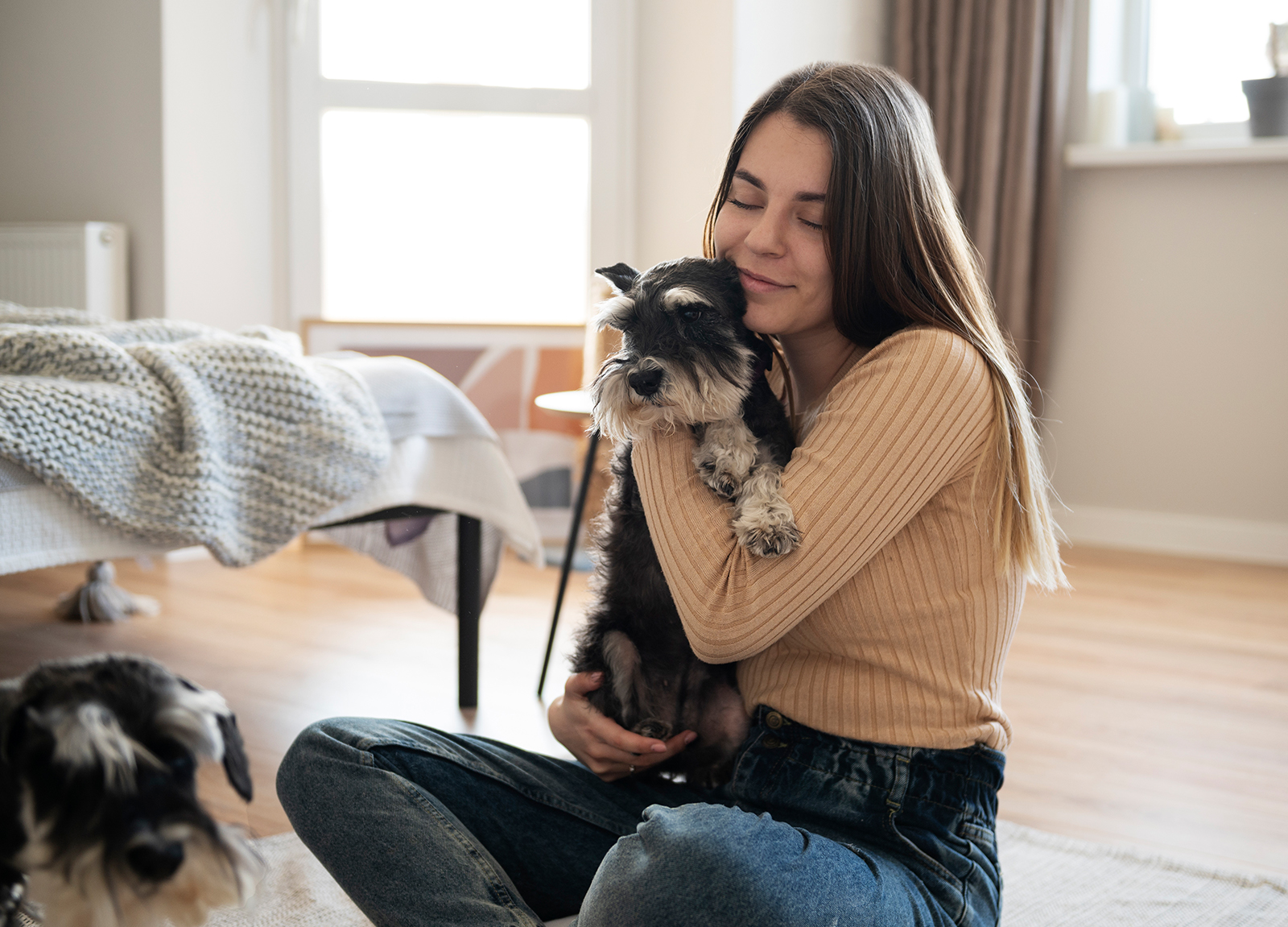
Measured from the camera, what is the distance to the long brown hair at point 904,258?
121cm

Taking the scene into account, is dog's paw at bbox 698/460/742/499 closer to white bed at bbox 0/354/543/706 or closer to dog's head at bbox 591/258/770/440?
dog's head at bbox 591/258/770/440

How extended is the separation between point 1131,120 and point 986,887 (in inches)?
158

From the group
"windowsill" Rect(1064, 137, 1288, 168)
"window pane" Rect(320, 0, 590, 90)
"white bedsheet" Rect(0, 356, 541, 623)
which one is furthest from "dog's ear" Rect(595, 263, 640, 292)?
"windowsill" Rect(1064, 137, 1288, 168)

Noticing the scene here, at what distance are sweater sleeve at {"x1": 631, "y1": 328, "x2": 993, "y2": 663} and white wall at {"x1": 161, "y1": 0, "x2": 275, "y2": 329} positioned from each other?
3282 mm

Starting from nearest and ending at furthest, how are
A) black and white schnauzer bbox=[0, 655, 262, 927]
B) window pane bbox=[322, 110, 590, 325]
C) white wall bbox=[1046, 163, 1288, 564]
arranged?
black and white schnauzer bbox=[0, 655, 262, 927] → white wall bbox=[1046, 163, 1288, 564] → window pane bbox=[322, 110, 590, 325]

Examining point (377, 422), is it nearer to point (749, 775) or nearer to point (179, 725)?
point (749, 775)

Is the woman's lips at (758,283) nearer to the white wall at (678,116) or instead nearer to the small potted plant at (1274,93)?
the white wall at (678,116)

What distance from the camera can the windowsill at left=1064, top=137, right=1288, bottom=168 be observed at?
3971mm

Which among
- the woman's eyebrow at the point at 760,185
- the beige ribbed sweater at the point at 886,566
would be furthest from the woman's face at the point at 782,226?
the beige ribbed sweater at the point at 886,566

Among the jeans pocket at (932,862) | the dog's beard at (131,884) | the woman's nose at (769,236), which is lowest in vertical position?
the jeans pocket at (932,862)

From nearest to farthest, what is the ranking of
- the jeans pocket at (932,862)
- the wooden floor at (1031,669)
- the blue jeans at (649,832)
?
1. the blue jeans at (649,832)
2. the jeans pocket at (932,862)
3. the wooden floor at (1031,669)

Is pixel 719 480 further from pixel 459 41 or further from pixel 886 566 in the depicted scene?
pixel 459 41

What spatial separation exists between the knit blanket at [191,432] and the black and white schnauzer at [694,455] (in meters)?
0.90

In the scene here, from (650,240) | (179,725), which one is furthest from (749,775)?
(650,240)
